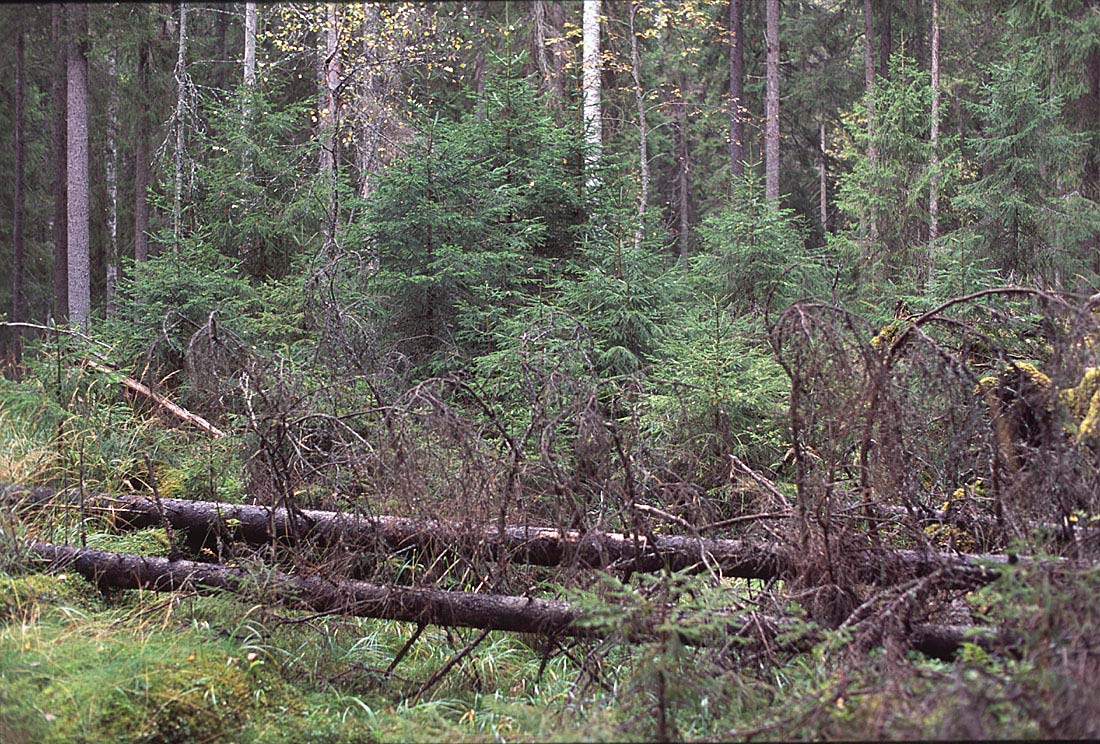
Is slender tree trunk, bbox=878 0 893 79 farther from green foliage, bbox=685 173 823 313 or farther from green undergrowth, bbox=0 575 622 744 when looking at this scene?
green undergrowth, bbox=0 575 622 744

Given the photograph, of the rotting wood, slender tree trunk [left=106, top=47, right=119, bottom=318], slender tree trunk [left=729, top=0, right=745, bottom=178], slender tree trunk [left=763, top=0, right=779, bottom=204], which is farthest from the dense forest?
slender tree trunk [left=106, top=47, right=119, bottom=318]

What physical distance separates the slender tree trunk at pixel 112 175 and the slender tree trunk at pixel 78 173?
5.23m

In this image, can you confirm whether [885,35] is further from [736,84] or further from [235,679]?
[235,679]

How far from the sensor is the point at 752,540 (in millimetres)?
5223

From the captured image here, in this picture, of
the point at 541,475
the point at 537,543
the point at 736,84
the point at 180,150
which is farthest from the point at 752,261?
the point at 180,150

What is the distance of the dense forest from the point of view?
3967 mm

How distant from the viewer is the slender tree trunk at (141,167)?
1752 cm

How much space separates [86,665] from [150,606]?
91 centimetres

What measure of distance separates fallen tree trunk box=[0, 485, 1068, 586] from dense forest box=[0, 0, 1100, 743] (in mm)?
28

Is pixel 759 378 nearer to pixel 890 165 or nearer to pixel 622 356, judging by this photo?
pixel 622 356

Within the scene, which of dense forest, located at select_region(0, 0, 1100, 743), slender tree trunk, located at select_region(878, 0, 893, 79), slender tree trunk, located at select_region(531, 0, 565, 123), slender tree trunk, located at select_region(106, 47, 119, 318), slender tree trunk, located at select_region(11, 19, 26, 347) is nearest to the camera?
dense forest, located at select_region(0, 0, 1100, 743)

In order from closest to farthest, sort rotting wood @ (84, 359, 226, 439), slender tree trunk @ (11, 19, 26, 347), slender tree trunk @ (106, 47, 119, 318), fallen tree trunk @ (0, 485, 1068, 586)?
fallen tree trunk @ (0, 485, 1068, 586), rotting wood @ (84, 359, 226, 439), slender tree trunk @ (11, 19, 26, 347), slender tree trunk @ (106, 47, 119, 318)

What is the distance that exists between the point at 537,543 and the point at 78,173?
13.4 m

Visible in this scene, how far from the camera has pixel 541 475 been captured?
5.60 meters
